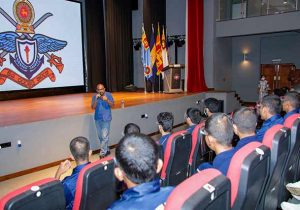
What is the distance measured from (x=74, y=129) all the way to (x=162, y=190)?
4390 mm

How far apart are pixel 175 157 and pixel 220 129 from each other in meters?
0.74

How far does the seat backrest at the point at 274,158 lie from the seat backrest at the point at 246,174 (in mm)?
402

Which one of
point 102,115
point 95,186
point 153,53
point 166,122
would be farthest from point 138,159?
point 153,53

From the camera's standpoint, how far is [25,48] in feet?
26.9

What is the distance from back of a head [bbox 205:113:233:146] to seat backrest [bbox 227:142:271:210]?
0.57 metres

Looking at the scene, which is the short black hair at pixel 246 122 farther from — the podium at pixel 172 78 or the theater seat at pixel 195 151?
the podium at pixel 172 78

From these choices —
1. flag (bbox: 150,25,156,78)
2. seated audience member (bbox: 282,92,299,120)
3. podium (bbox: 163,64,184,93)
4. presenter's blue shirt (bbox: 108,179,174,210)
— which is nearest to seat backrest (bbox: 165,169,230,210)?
presenter's blue shirt (bbox: 108,179,174,210)

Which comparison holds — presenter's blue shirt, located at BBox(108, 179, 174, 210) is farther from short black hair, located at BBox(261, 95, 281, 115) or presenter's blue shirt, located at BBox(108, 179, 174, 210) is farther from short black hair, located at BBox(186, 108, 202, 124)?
short black hair, located at BBox(186, 108, 202, 124)

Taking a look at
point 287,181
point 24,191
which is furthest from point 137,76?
point 24,191

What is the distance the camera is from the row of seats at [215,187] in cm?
93

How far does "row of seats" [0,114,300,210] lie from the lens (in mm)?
934

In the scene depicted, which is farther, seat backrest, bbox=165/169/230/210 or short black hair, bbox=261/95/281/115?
short black hair, bbox=261/95/281/115

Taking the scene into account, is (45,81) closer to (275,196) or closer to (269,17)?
(269,17)

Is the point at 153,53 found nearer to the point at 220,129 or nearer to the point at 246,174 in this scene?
the point at 220,129
